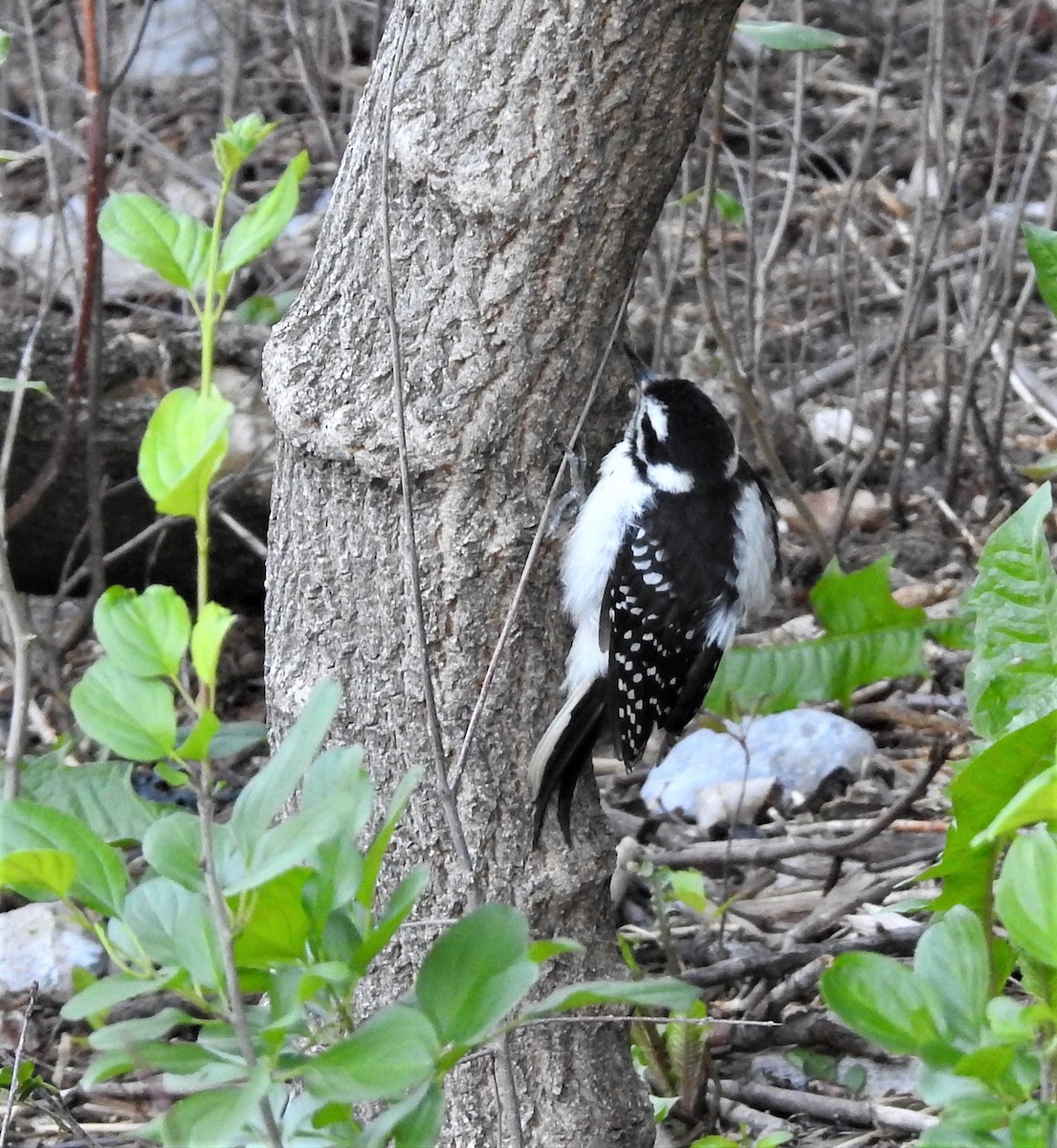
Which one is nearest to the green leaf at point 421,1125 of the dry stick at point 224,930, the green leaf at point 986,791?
the dry stick at point 224,930

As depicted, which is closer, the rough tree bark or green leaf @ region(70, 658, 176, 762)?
green leaf @ region(70, 658, 176, 762)

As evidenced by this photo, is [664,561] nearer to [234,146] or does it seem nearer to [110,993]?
[234,146]

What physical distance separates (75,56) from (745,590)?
184 inches

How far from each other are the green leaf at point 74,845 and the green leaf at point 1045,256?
1.61 m

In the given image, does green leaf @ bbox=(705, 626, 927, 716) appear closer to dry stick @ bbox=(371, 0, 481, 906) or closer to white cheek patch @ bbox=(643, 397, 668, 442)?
white cheek patch @ bbox=(643, 397, 668, 442)

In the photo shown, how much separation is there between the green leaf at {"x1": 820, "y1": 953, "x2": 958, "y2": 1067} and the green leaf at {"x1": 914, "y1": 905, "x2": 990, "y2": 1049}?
19mm

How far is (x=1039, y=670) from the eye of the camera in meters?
2.31

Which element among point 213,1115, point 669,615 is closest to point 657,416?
point 669,615

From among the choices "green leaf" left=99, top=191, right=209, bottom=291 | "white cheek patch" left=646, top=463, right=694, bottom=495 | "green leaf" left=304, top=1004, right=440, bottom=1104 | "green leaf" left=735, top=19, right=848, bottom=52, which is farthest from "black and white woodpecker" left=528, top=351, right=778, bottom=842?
"green leaf" left=304, top=1004, right=440, bottom=1104

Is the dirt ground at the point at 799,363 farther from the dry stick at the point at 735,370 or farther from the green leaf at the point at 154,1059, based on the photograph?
the green leaf at the point at 154,1059

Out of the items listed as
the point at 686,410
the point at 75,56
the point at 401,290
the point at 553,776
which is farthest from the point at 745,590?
the point at 75,56

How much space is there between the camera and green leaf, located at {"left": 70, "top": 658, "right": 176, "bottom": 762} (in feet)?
4.28

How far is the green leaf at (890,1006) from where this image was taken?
1396 mm

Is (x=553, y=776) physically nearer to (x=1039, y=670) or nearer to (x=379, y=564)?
(x=379, y=564)
